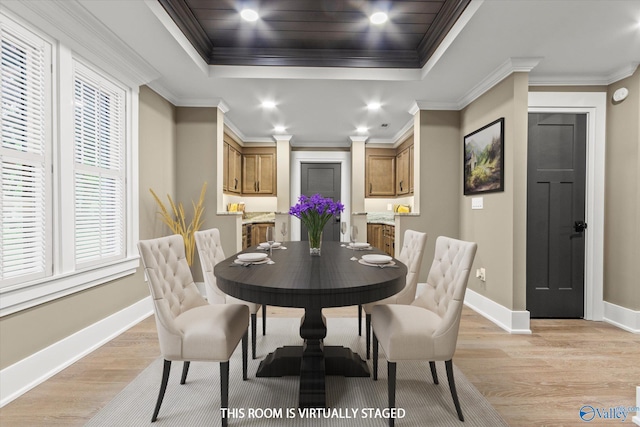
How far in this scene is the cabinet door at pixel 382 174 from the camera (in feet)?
18.8

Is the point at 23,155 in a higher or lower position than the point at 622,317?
higher

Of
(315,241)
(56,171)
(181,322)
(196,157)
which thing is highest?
(196,157)

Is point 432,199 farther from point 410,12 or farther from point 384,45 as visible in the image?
point 410,12

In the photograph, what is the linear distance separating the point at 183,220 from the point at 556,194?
13.0ft

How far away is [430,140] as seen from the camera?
3.70 m

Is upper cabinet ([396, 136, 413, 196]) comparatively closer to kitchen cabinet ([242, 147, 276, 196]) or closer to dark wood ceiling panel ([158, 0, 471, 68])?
dark wood ceiling panel ([158, 0, 471, 68])

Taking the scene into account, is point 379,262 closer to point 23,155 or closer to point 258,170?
point 23,155

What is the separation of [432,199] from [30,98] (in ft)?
12.6

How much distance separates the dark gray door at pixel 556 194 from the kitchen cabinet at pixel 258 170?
4128 millimetres

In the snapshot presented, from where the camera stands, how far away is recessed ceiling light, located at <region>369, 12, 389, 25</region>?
91.3 inches

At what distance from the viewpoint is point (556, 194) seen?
9.53 feet

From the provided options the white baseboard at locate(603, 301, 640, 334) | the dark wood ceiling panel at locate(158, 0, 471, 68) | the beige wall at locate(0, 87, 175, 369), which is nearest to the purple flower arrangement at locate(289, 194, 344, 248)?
the dark wood ceiling panel at locate(158, 0, 471, 68)

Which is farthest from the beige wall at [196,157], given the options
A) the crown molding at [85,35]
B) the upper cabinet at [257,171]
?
the upper cabinet at [257,171]

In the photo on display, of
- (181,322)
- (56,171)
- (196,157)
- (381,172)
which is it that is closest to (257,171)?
(196,157)
